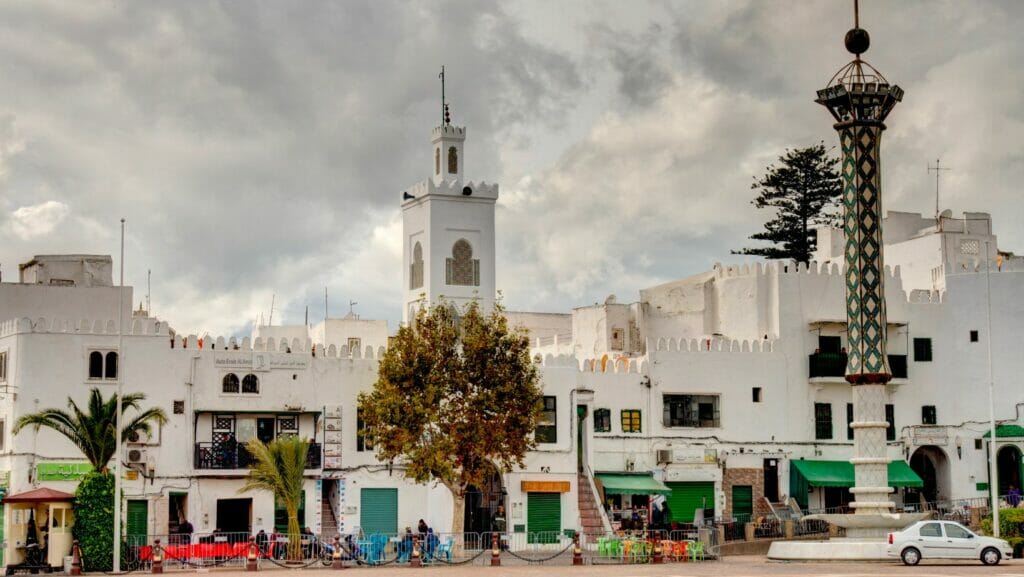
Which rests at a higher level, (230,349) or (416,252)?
(416,252)

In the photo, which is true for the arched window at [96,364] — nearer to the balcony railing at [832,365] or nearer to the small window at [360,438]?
the small window at [360,438]

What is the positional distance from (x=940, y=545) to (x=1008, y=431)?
16086mm

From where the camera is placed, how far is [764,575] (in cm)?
3111

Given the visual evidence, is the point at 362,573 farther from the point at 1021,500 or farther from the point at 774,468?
the point at 1021,500

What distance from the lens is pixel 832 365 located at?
5012 centimetres

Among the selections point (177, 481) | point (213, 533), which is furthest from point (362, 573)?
point (177, 481)

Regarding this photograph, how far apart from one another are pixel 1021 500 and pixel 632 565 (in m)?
16.8

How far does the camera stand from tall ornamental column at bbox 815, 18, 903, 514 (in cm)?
3853

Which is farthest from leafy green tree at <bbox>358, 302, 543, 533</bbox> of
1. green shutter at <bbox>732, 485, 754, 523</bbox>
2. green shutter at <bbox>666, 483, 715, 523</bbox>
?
green shutter at <bbox>732, 485, 754, 523</bbox>

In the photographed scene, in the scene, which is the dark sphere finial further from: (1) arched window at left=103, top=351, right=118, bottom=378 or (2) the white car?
(1) arched window at left=103, top=351, right=118, bottom=378

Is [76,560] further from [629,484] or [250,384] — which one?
[629,484]

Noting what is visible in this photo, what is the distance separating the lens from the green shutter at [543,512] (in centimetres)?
4494

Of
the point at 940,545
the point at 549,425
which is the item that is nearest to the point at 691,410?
the point at 549,425

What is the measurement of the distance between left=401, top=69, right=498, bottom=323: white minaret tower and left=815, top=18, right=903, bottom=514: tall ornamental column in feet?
47.7
